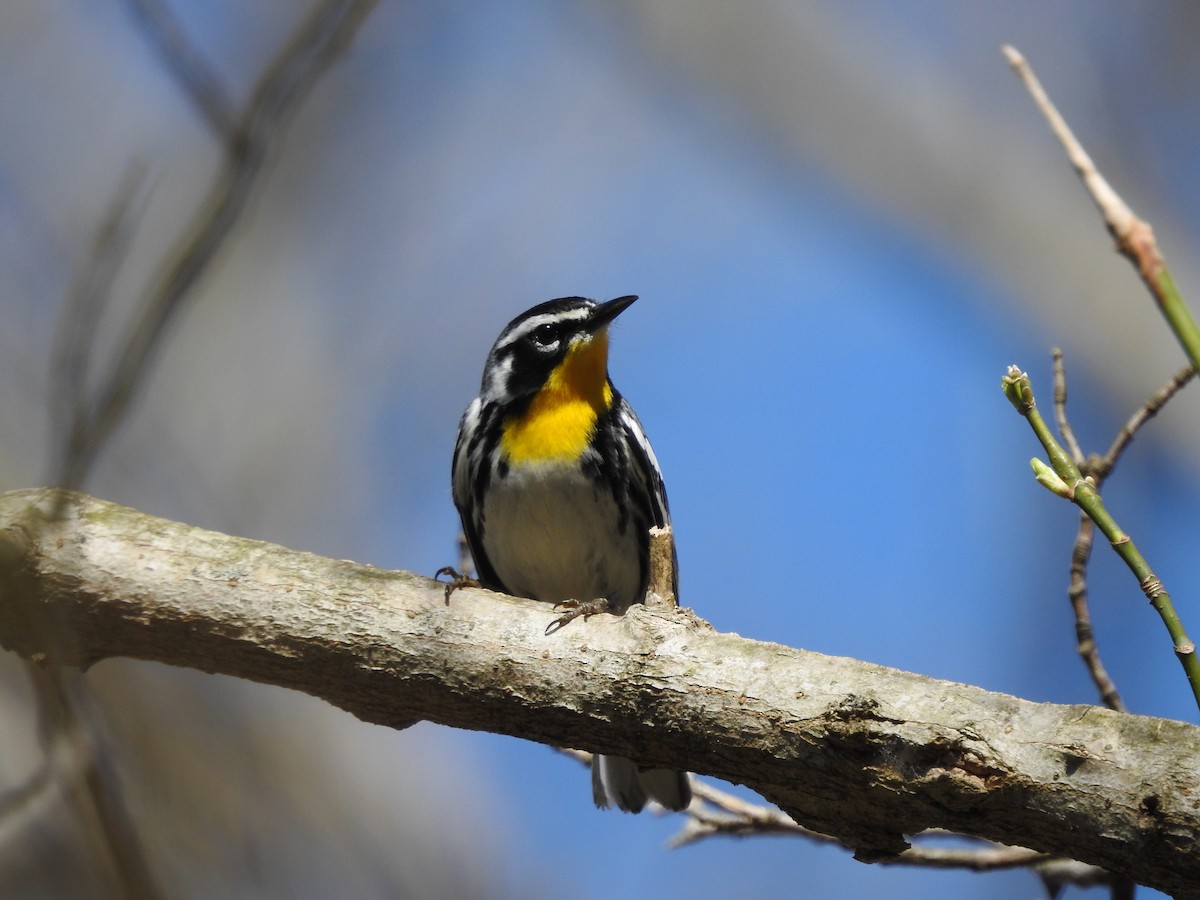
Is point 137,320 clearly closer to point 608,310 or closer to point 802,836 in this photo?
point 802,836

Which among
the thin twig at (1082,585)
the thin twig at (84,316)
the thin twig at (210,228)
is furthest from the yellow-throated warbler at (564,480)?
the thin twig at (210,228)

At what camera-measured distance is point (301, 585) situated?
360cm

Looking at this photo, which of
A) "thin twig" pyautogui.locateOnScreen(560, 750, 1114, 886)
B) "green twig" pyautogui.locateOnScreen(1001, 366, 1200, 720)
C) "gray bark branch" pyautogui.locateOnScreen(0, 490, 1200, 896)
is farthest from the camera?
"thin twig" pyautogui.locateOnScreen(560, 750, 1114, 886)

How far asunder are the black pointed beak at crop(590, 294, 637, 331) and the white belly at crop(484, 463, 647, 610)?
31.9 inches

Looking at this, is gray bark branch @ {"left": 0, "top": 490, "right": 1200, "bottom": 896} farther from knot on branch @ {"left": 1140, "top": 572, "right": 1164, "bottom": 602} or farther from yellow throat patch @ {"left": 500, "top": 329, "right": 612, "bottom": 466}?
yellow throat patch @ {"left": 500, "top": 329, "right": 612, "bottom": 466}

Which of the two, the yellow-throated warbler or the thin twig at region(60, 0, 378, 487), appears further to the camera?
the yellow-throated warbler

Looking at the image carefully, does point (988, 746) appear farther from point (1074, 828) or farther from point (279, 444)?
point (279, 444)

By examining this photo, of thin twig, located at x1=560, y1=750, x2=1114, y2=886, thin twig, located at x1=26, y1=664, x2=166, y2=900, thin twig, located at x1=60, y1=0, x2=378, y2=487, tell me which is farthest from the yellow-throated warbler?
thin twig, located at x1=26, y1=664, x2=166, y2=900

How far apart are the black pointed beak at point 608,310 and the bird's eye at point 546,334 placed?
22 centimetres

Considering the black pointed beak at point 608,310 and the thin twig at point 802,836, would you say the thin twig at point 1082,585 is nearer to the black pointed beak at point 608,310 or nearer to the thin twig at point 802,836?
the thin twig at point 802,836

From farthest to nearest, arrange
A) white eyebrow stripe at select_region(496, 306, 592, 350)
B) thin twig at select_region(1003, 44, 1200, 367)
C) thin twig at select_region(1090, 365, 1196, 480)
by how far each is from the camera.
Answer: white eyebrow stripe at select_region(496, 306, 592, 350) < thin twig at select_region(1090, 365, 1196, 480) < thin twig at select_region(1003, 44, 1200, 367)

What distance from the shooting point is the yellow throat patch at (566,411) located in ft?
17.6

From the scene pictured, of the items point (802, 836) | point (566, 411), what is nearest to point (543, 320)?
point (566, 411)

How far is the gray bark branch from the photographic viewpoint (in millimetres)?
2666
